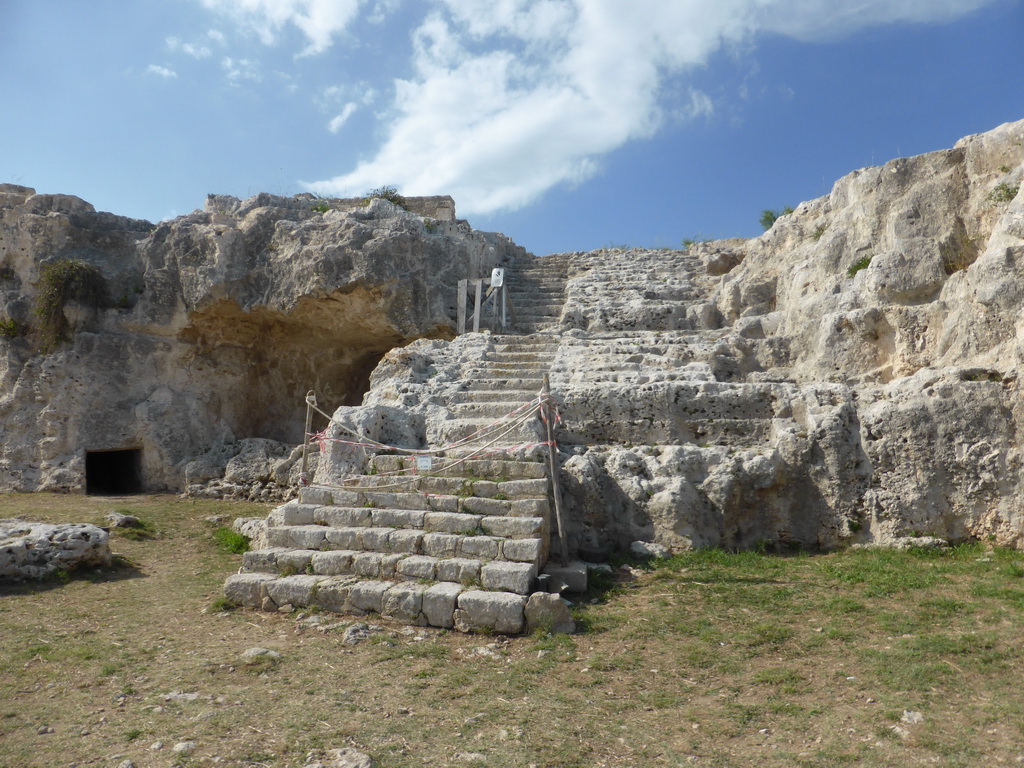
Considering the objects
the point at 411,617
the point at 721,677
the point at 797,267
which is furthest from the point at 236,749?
the point at 797,267

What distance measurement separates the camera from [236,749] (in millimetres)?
3623

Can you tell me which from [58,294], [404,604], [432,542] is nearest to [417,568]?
[432,542]

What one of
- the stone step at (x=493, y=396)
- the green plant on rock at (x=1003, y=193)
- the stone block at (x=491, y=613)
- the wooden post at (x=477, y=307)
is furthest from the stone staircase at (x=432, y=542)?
the green plant on rock at (x=1003, y=193)

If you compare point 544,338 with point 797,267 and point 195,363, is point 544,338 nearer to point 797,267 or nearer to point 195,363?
point 797,267

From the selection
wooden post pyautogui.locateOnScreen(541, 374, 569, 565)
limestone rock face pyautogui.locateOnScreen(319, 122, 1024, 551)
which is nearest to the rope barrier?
wooden post pyautogui.locateOnScreen(541, 374, 569, 565)

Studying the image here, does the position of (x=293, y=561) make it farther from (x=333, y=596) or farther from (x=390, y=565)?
(x=390, y=565)

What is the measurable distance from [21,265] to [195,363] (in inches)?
162

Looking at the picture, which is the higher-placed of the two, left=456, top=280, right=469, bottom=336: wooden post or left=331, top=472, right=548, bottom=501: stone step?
left=456, top=280, right=469, bottom=336: wooden post

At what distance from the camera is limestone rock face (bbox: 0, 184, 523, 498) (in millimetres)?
13539

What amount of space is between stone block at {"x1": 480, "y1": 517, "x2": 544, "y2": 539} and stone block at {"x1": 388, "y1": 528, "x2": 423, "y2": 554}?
2.16 ft

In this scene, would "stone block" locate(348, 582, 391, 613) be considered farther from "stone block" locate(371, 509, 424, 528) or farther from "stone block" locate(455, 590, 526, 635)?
"stone block" locate(371, 509, 424, 528)

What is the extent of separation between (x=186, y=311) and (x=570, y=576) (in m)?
11.9

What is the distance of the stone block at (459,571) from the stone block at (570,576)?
78 cm

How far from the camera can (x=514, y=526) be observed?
21.3 feet
